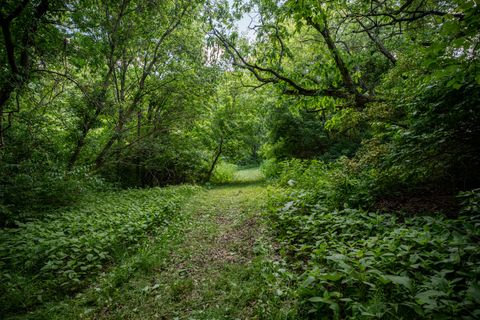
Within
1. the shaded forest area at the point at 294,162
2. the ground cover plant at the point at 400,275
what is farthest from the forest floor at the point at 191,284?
the ground cover plant at the point at 400,275

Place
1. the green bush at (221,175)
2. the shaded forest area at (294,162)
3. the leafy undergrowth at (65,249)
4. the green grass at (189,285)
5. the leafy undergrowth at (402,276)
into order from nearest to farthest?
the leafy undergrowth at (402,276) → the shaded forest area at (294,162) → the green grass at (189,285) → the leafy undergrowth at (65,249) → the green bush at (221,175)

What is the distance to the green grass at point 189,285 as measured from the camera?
8.84 ft

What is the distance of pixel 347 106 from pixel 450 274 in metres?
5.69

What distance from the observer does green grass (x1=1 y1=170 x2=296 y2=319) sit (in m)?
2.69

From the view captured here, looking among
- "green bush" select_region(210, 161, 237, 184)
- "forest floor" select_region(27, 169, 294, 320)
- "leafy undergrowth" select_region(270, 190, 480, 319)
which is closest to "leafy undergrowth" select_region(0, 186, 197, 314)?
"forest floor" select_region(27, 169, 294, 320)

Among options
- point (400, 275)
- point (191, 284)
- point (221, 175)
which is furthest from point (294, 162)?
point (400, 275)

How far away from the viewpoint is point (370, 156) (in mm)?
4699

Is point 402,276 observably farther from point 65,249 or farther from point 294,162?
point 294,162

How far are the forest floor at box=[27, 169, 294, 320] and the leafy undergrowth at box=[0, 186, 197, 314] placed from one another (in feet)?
1.10

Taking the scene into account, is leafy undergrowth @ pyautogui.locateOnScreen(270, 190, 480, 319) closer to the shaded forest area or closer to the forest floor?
the shaded forest area

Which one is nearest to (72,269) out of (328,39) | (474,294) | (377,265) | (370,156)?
(377,265)

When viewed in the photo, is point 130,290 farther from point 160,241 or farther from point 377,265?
point 377,265

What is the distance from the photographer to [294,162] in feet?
34.9

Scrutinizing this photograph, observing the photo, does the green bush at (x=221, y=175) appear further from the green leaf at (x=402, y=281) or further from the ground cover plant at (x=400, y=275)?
the green leaf at (x=402, y=281)
